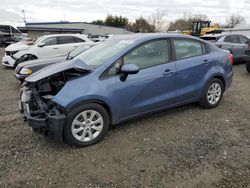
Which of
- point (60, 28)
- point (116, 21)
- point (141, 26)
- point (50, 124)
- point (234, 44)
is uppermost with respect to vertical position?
point (116, 21)

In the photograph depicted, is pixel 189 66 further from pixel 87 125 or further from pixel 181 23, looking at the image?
pixel 181 23

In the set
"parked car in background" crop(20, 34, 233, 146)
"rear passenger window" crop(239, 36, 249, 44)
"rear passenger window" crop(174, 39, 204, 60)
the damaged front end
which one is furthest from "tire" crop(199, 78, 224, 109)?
"rear passenger window" crop(239, 36, 249, 44)

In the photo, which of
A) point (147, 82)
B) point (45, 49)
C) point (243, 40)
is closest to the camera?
point (147, 82)

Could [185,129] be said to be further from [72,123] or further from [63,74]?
[63,74]

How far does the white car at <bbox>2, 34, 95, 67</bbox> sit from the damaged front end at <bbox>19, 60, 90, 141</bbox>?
19.2 ft

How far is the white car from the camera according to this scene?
9.52m

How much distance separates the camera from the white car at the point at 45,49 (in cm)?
952

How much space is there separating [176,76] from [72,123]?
2.06 metres

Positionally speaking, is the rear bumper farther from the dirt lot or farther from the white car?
the white car

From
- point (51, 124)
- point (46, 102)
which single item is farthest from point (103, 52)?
point (51, 124)

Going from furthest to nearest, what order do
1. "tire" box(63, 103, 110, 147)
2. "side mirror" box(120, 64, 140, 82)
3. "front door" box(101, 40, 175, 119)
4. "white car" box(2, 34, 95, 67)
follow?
1. "white car" box(2, 34, 95, 67)
2. "front door" box(101, 40, 175, 119)
3. "side mirror" box(120, 64, 140, 82)
4. "tire" box(63, 103, 110, 147)

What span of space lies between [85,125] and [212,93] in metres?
2.90

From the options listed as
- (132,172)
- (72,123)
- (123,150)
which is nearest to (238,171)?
(132,172)

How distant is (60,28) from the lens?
40875mm
